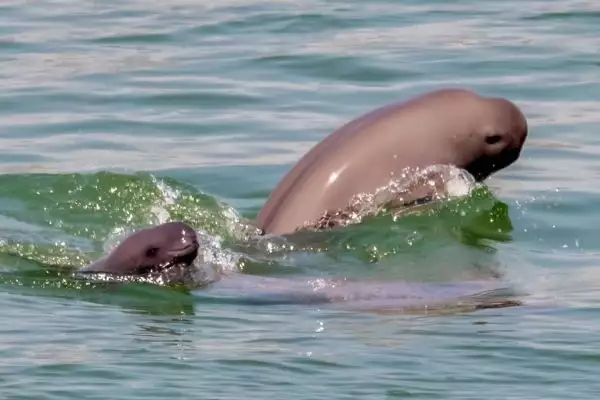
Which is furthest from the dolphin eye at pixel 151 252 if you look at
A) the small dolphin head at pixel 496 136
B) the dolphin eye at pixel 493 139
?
the dolphin eye at pixel 493 139

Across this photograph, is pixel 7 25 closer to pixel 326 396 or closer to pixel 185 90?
pixel 185 90

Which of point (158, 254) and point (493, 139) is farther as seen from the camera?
point (493, 139)

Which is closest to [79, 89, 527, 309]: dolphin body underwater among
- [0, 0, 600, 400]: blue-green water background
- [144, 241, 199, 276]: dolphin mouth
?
[144, 241, 199, 276]: dolphin mouth

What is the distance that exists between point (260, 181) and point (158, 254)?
3621 mm

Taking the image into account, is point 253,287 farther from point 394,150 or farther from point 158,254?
point 394,150

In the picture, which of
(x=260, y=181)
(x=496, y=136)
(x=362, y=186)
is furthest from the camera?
(x=260, y=181)

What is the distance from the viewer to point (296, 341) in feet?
25.9

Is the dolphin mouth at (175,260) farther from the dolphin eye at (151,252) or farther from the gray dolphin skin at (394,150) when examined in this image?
the gray dolphin skin at (394,150)

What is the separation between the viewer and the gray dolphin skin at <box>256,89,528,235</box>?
10469 mm

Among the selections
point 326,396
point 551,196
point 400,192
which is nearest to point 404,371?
point 326,396

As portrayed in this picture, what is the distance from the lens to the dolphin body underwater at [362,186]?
29.3 ft

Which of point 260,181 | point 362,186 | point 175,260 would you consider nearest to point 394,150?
point 362,186

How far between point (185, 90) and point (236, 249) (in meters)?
6.07

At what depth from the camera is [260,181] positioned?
41.0 feet
